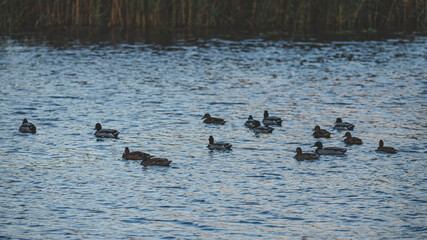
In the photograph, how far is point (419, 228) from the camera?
55.0 feet

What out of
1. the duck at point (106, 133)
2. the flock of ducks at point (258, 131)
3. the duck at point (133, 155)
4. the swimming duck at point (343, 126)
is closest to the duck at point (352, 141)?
the flock of ducks at point (258, 131)

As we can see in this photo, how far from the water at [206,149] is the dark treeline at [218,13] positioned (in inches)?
246

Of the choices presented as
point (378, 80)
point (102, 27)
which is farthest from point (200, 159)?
point (102, 27)

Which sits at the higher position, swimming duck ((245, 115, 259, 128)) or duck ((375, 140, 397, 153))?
swimming duck ((245, 115, 259, 128))

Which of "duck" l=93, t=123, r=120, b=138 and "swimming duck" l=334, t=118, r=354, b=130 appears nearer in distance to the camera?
"duck" l=93, t=123, r=120, b=138

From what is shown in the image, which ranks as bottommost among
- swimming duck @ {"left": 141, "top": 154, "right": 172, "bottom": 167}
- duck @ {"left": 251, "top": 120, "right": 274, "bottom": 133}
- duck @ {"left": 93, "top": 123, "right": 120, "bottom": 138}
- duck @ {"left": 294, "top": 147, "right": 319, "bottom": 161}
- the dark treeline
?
swimming duck @ {"left": 141, "top": 154, "right": 172, "bottom": 167}

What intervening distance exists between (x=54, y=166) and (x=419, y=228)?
11084 mm

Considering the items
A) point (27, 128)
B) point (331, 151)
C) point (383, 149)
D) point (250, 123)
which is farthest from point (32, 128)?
point (383, 149)

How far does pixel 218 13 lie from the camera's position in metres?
56.2

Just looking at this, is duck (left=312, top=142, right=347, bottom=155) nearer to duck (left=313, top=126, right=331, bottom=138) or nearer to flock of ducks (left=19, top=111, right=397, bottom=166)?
flock of ducks (left=19, top=111, right=397, bottom=166)

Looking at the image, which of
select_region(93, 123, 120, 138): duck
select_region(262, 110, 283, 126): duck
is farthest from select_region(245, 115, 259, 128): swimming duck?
select_region(93, 123, 120, 138): duck

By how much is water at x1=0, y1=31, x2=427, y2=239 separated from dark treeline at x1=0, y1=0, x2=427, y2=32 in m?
6.24

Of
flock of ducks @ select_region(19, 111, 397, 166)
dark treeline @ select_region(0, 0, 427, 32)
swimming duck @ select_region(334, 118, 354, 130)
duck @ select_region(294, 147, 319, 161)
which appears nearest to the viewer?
flock of ducks @ select_region(19, 111, 397, 166)

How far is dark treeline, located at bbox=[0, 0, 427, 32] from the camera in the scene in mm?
53438
